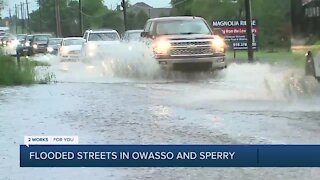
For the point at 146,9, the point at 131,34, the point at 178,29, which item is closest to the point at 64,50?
the point at 178,29

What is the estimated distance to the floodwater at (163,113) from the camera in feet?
14.7

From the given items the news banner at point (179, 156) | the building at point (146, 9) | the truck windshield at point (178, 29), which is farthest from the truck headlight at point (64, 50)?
the news banner at point (179, 156)

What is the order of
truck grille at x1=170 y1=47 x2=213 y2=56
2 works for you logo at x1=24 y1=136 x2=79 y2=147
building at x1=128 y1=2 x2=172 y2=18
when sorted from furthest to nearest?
truck grille at x1=170 y1=47 x2=213 y2=56 < building at x1=128 y1=2 x2=172 y2=18 < 2 works for you logo at x1=24 y1=136 x2=79 y2=147

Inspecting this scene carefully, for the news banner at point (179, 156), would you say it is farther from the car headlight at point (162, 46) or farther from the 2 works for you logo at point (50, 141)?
the car headlight at point (162, 46)

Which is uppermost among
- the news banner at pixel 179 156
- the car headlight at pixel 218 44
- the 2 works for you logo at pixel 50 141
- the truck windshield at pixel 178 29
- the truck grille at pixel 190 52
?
the truck windshield at pixel 178 29

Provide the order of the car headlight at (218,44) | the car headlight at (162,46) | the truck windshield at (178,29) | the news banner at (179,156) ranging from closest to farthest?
the news banner at (179,156) → the truck windshield at (178,29) → the car headlight at (162,46) → the car headlight at (218,44)

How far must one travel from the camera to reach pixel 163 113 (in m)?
8.09

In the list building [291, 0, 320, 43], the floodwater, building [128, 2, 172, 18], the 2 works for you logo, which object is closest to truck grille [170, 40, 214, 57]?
the floodwater

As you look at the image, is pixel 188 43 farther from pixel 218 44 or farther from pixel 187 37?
pixel 218 44

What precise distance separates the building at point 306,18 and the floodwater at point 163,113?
87 centimetres

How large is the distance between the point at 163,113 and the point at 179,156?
180 inches

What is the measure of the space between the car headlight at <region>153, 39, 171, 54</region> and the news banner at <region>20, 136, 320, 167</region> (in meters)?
9.87

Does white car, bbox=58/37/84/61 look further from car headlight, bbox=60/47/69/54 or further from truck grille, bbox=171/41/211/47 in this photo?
truck grille, bbox=171/41/211/47

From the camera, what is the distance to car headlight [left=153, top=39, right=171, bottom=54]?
13.5 metres
